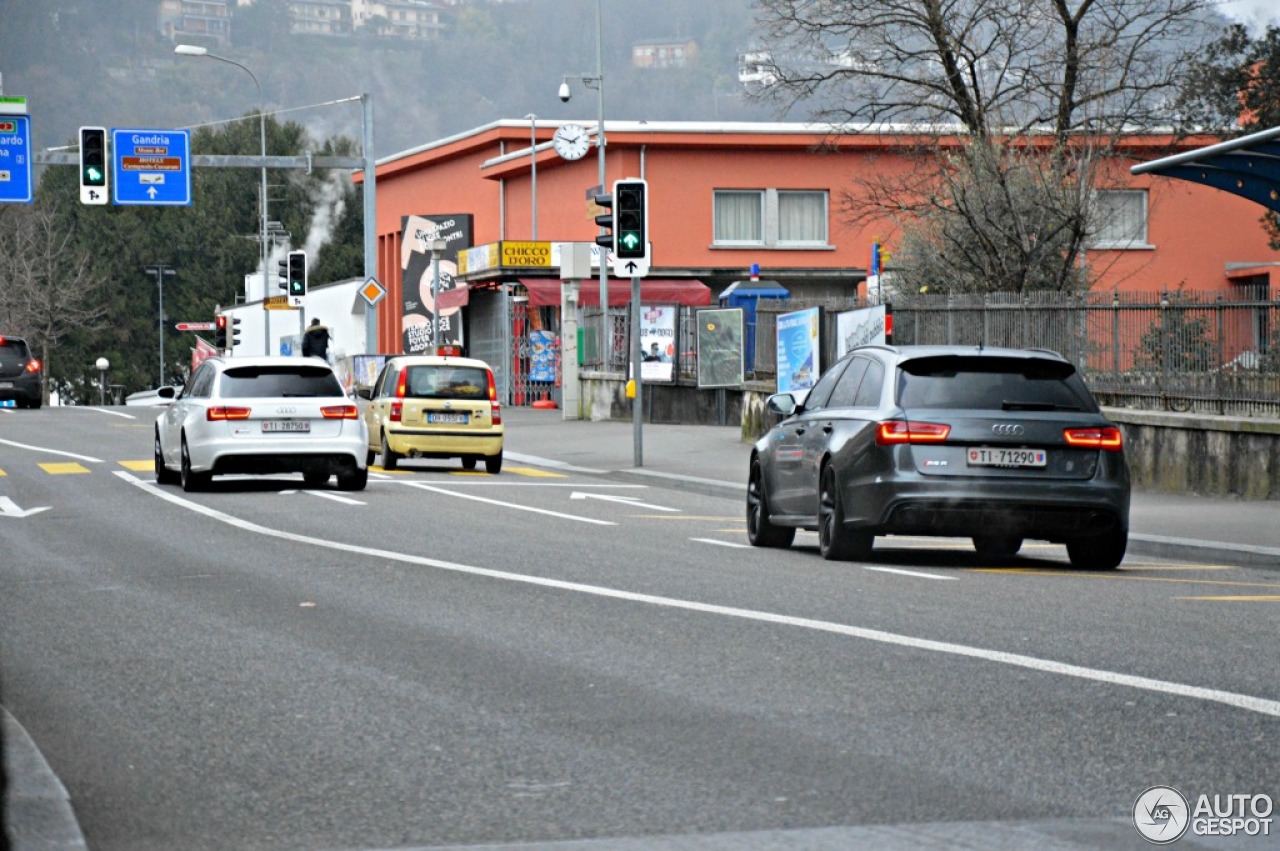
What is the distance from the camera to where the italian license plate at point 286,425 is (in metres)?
23.4

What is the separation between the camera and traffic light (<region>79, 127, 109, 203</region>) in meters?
41.9

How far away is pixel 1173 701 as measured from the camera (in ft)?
27.3

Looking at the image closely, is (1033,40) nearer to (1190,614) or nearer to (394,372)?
(394,372)

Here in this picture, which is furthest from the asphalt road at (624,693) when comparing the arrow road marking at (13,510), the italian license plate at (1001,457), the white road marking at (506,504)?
the arrow road marking at (13,510)

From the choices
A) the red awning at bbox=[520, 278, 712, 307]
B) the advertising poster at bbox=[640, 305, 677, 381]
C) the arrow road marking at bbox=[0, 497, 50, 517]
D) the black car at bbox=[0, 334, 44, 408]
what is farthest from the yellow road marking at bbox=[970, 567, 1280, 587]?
the black car at bbox=[0, 334, 44, 408]

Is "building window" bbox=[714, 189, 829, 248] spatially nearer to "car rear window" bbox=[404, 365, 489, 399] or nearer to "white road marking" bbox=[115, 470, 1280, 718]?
"car rear window" bbox=[404, 365, 489, 399]

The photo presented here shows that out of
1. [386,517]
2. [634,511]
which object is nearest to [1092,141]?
[634,511]

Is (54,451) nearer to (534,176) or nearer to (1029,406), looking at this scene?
(1029,406)

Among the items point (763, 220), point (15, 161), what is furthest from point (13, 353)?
point (763, 220)

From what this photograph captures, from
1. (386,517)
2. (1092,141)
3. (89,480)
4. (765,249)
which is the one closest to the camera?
(386,517)

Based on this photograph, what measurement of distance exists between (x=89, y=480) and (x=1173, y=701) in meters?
19.8

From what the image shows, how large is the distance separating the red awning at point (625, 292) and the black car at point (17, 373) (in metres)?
12.4

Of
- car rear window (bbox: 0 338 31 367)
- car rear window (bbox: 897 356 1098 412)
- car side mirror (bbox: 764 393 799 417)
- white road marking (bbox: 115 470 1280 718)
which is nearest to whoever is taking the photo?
white road marking (bbox: 115 470 1280 718)

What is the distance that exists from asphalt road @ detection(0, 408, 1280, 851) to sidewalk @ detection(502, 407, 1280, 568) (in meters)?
1.10
